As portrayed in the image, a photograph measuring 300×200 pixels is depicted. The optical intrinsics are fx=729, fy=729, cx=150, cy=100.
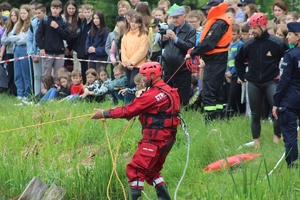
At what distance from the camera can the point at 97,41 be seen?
15.5 metres

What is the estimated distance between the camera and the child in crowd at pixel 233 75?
12.9 meters

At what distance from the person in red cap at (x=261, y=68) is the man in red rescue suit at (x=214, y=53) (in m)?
0.94

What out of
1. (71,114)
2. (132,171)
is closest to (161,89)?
(132,171)

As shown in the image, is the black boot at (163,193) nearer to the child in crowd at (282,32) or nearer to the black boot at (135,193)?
the black boot at (135,193)

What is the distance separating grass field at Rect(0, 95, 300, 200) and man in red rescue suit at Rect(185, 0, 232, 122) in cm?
39

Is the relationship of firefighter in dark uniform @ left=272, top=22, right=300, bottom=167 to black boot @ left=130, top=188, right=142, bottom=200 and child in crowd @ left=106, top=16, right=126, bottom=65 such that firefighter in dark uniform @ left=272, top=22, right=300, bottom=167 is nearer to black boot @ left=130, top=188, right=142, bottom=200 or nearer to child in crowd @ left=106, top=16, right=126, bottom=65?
black boot @ left=130, top=188, right=142, bottom=200

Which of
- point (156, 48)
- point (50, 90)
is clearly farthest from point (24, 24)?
point (156, 48)

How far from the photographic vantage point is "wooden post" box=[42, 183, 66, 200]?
27.8 feet

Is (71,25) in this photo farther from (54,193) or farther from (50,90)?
(54,193)

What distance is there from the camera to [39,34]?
16.0m

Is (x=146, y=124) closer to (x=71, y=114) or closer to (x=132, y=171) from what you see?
(x=132, y=171)

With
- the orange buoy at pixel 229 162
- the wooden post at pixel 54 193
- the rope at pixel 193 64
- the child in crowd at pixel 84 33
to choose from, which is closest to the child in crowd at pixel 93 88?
the child in crowd at pixel 84 33

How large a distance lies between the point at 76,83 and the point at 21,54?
2.68m

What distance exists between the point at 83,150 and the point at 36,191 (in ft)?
10.0
